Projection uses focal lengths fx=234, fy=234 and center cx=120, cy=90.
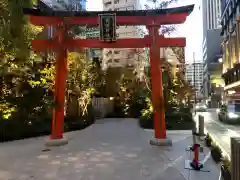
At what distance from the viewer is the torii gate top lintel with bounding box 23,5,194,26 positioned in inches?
399

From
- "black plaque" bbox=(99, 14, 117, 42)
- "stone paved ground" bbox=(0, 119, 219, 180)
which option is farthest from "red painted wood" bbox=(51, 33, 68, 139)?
"black plaque" bbox=(99, 14, 117, 42)

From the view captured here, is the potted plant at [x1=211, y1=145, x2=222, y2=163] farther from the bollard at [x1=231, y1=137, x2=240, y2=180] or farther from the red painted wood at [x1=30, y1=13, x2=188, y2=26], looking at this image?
the red painted wood at [x1=30, y1=13, x2=188, y2=26]

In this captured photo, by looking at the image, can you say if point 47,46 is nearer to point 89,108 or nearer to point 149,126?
point 149,126

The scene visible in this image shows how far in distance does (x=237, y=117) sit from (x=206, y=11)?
93339 millimetres

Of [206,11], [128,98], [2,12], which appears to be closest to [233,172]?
[2,12]

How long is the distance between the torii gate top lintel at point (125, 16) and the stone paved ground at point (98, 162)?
18.2 feet

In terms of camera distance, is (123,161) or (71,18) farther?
(71,18)

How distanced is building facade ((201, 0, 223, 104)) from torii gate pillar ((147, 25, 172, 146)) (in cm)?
4492

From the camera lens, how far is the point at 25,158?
8.29 meters

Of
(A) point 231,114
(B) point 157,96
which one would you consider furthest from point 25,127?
(A) point 231,114

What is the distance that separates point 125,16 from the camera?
10438 mm

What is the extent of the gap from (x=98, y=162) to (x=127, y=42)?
18.3 feet

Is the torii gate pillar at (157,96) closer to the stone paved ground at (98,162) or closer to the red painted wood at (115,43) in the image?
the red painted wood at (115,43)

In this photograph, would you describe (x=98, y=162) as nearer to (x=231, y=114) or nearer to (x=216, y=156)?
(x=216, y=156)
